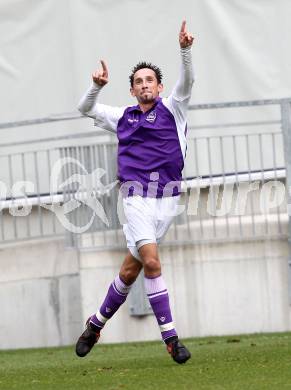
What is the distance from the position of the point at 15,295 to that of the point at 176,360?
4969 mm

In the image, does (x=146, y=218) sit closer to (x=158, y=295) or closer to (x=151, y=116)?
(x=158, y=295)

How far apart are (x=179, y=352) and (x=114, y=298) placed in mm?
860

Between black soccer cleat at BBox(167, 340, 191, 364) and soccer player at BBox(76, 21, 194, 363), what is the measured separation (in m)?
0.10

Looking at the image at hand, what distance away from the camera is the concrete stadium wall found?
1377 centimetres

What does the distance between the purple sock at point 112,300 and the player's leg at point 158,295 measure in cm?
38

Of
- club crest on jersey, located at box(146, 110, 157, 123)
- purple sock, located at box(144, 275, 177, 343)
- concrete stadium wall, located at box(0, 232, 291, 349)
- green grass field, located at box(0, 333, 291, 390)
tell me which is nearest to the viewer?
green grass field, located at box(0, 333, 291, 390)

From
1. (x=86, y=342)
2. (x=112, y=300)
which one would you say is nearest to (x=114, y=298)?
(x=112, y=300)

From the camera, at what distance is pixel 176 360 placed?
9.74 meters

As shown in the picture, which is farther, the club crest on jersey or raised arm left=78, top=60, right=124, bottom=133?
raised arm left=78, top=60, right=124, bottom=133

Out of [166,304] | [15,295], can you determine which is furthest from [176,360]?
[15,295]

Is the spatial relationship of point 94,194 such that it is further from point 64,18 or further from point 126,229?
point 126,229

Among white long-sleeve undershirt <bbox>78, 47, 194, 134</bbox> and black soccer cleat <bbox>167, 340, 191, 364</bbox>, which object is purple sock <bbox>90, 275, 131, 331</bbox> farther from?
white long-sleeve undershirt <bbox>78, 47, 194, 134</bbox>

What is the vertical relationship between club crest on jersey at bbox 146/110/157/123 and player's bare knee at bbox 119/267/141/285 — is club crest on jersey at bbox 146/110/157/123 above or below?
above

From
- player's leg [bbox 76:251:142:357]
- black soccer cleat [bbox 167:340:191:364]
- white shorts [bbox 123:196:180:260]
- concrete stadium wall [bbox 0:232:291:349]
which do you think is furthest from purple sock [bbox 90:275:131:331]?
concrete stadium wall [bbox 0:232:291:349]
